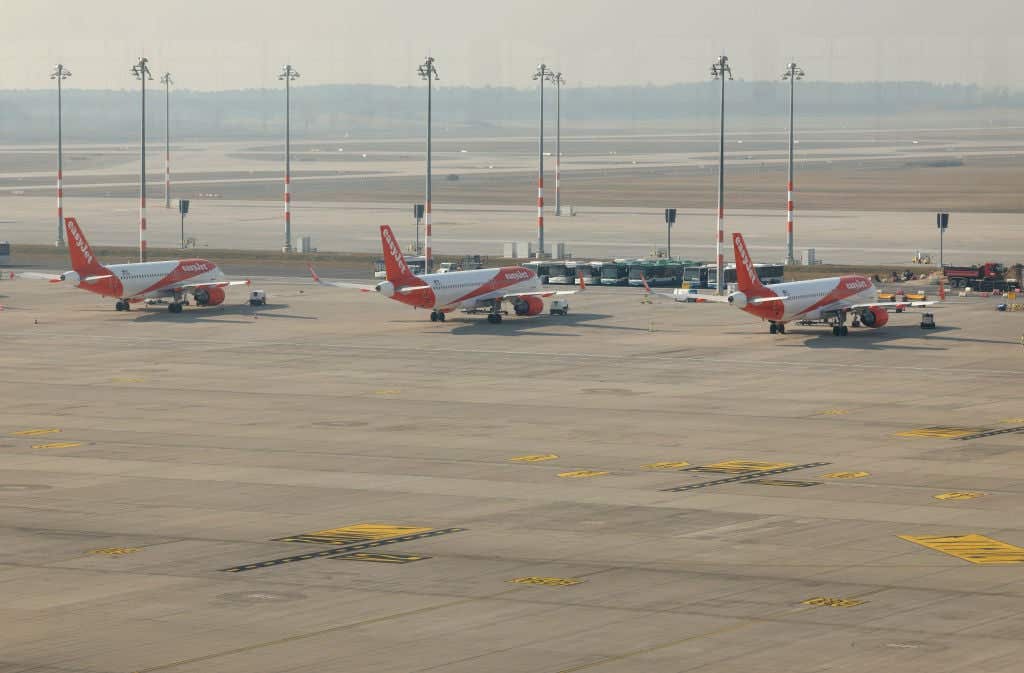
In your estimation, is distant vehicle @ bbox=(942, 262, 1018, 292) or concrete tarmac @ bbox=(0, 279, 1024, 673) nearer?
concrete tarmac @ bbox=(0, 279, 1024, 673)

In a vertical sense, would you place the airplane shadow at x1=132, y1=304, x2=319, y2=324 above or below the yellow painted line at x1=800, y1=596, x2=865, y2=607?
above

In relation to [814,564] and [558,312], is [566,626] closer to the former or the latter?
[814,564]

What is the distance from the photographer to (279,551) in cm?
4681

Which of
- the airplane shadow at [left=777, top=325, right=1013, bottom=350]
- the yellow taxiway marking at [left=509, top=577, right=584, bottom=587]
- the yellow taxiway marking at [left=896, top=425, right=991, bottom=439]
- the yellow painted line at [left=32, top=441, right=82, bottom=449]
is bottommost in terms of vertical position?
the yellow taxiway marking at [left=509, top=577, right=584, bottom=587]

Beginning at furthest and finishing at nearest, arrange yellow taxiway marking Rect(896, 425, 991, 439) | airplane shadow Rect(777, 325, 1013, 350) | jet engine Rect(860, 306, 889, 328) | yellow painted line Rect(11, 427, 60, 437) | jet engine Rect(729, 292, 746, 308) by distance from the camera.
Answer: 1. jet engine Rect(860, 306, 889, 328)
2. jet engine Rect(729, 292, 746, 308)
3. airplane shadow Rect(777, 325, 1013, 350)
4. yellow painted line Rect(11, 427, 60, 437)
5. yellow taxiway marking Rect(896, 425, 991, 439)

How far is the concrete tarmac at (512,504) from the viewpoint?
38.1 meters

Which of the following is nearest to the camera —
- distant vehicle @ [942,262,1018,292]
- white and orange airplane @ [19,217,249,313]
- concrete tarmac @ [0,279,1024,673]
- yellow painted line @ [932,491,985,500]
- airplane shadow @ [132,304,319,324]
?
concrete tarmac @ [0,279,1024,673]

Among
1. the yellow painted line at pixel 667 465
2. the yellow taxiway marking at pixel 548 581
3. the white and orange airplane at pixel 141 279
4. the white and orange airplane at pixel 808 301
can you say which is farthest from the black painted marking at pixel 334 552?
the white and orange airplane at pixel 141 279

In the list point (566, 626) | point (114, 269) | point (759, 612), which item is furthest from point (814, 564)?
point (114, 269)

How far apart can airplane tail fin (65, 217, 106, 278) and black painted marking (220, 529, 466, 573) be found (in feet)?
207

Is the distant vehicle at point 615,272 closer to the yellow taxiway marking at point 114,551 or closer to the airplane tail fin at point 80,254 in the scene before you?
the airplane tail fin at point 80,254

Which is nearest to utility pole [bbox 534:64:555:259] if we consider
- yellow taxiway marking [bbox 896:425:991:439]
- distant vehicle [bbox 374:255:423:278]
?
distant vehicle [bbox 374:255:423:278]

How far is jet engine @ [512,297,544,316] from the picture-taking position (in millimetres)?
108312

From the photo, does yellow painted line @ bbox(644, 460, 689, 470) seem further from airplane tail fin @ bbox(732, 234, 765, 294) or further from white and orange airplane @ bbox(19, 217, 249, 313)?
white and orange airplane @ bbox(19, 217, 249, 313)
